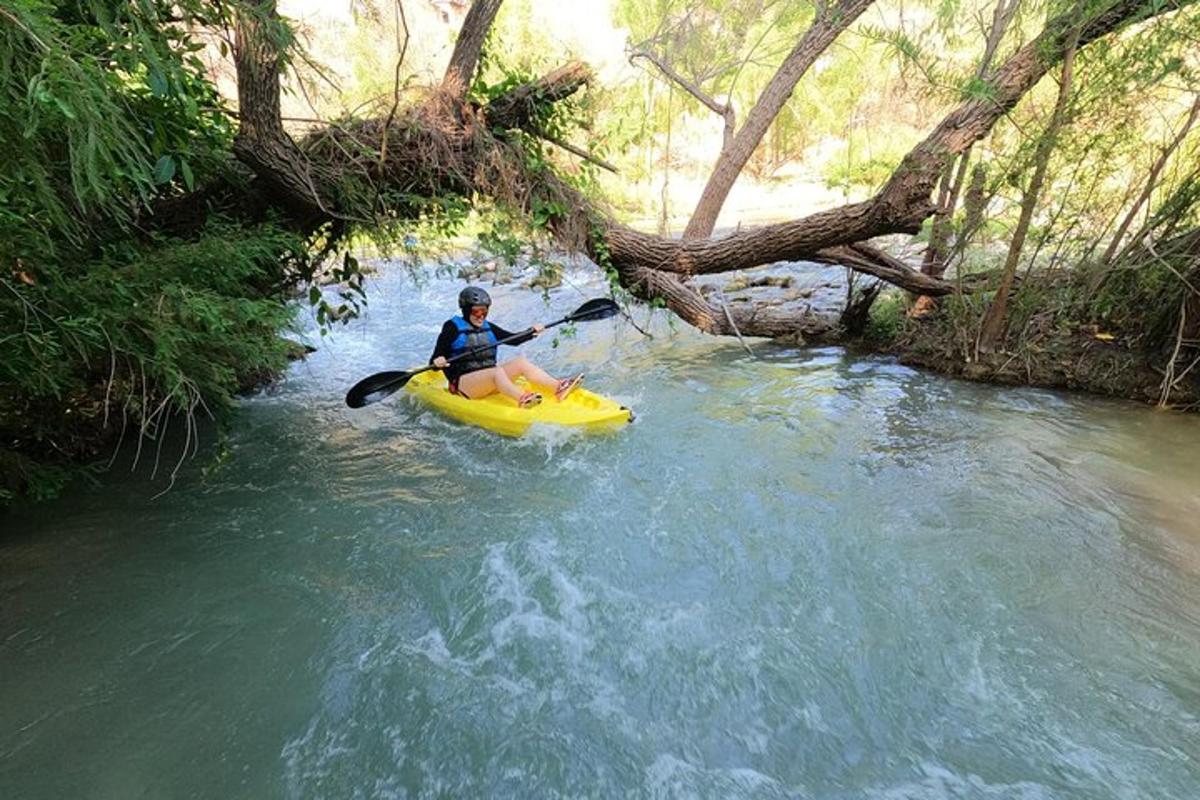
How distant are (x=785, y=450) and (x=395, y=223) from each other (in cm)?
303

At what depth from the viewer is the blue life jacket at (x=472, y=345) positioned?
4.64 m

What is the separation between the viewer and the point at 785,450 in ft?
13.8

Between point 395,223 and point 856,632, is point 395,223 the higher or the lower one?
the higher one

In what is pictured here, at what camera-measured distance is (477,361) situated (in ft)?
15.4

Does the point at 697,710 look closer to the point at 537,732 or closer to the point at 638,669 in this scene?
the point at 638,669

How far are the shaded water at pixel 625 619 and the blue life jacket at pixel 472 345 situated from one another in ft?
2.27

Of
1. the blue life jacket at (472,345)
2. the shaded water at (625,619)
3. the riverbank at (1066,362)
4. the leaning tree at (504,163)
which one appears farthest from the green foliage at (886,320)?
the blue life jacket at (472,345)

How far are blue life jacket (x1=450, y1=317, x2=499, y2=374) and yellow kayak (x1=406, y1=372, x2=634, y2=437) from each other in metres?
0.26

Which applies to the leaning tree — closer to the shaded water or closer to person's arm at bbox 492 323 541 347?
person's arm at bbox 492 323 541 347

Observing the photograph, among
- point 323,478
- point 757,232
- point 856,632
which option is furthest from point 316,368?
point 856,632

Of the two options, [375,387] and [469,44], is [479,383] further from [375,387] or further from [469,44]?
[469,44]

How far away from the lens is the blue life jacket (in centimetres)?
464

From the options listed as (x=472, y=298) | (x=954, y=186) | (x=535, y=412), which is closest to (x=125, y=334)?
(x=535, y=412)

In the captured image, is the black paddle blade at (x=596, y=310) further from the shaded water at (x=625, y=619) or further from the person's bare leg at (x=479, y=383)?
the shaded water at (x=625, y=619)
